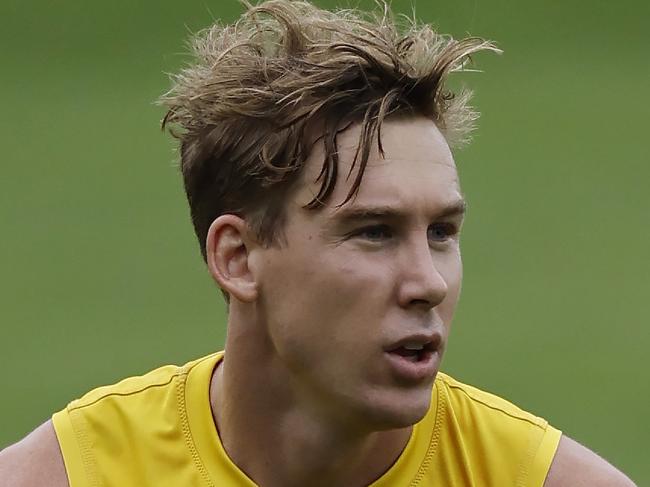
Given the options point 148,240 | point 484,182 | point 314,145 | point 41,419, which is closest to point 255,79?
point 314,145

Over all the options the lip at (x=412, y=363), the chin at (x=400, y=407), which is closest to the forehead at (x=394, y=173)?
the lip at (x=412, y=363)

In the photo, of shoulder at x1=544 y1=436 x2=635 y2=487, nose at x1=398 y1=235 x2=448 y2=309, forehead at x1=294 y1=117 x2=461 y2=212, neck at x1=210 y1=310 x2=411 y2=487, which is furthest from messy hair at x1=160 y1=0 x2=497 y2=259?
shoulder at x1=544 y1=436 x2=635 y2=487

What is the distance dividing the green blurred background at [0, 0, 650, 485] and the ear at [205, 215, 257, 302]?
438cm

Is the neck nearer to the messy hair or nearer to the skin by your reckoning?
the skin

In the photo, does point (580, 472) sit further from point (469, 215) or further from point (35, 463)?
point (469, 215)

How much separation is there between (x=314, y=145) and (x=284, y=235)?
24cm

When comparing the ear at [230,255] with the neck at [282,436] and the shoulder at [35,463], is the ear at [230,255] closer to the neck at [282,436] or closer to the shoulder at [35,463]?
the neck at [282,436]

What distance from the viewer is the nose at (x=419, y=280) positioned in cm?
395

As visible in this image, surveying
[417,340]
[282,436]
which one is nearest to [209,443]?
[282,436]

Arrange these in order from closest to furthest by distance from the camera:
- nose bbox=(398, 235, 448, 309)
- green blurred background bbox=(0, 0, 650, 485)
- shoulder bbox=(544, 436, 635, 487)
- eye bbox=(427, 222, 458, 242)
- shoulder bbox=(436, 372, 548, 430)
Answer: nose bbox=(398, 235, 448, 309) → eye bbox=(427, 222, 458, 242) → shoulder bbox=(544, 436, 635, 487) → shoulder bbox=(436, 372, 548, 430) → green blurred background bbox=(0, 0, 650, 485)

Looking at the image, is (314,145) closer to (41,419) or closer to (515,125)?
(41,419)

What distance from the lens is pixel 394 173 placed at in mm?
4043

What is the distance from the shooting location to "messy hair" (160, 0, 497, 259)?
4.13 m

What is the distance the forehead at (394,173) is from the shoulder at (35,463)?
0.99 meters
